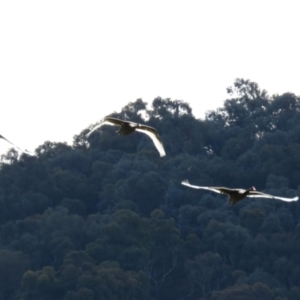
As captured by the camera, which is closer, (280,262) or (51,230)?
(280,262)

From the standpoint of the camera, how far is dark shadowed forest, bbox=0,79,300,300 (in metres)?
76.7

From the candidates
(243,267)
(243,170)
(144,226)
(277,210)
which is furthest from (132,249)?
(243,170)

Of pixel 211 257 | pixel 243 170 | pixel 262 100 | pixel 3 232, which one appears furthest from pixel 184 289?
pixel 262 100

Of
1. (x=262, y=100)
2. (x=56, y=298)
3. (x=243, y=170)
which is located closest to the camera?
(x=56, y=298)

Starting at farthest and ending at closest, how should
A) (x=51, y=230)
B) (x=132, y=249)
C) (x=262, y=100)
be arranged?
1. (x=262, y=100)
2. (x=51, y=230)
3. (x=132, y=249)

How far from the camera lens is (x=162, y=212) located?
8512cm

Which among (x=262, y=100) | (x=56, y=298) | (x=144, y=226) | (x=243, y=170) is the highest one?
(x=262, y=100)

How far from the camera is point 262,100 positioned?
112875 millimetres

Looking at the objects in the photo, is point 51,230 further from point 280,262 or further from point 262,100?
point 262,100

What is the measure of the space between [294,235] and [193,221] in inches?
313

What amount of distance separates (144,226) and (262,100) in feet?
111

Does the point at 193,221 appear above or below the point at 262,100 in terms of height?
below

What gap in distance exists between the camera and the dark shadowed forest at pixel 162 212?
76.7m

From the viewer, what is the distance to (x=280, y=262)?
81500 mm
